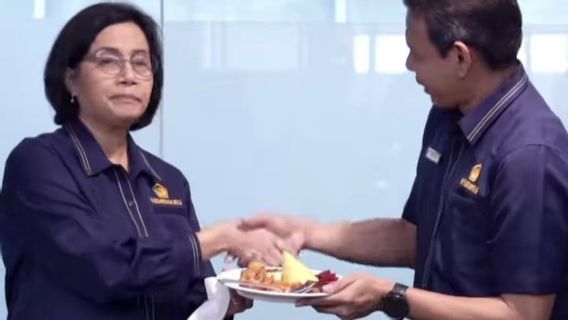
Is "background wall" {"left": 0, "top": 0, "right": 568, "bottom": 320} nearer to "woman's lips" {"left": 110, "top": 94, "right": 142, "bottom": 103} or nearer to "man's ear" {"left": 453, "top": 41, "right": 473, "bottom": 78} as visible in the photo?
"woman's lips" {"left": 110, "top": 94, "right": 142, "bottom": 103}

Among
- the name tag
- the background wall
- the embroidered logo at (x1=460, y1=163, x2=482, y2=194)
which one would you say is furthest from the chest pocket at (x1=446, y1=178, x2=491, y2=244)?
the background wall

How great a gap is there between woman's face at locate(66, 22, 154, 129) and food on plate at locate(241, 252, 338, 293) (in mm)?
415

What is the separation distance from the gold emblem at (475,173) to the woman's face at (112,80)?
706 mm

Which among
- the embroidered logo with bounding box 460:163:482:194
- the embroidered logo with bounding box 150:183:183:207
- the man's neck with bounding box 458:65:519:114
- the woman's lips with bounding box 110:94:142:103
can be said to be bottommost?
the embroidered logo with bounding box 150:183:183:207

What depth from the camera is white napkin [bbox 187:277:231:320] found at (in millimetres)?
2090

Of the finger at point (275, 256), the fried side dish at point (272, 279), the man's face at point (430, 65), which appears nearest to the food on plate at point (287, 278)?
the fried side dish at point (272, 279)

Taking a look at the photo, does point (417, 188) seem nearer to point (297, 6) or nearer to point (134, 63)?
point (134, 63)

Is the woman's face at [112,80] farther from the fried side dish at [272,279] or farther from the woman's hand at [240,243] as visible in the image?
the fried side dish at [272,279]

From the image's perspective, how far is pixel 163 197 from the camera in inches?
86.7

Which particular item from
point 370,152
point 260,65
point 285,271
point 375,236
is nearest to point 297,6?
Result: point 260,65

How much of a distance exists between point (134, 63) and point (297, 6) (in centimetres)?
105

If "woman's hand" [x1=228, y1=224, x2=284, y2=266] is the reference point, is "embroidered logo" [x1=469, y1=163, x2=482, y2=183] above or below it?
above

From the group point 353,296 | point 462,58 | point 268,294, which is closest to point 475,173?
→ point 462,58

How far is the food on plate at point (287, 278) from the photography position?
1963mm
